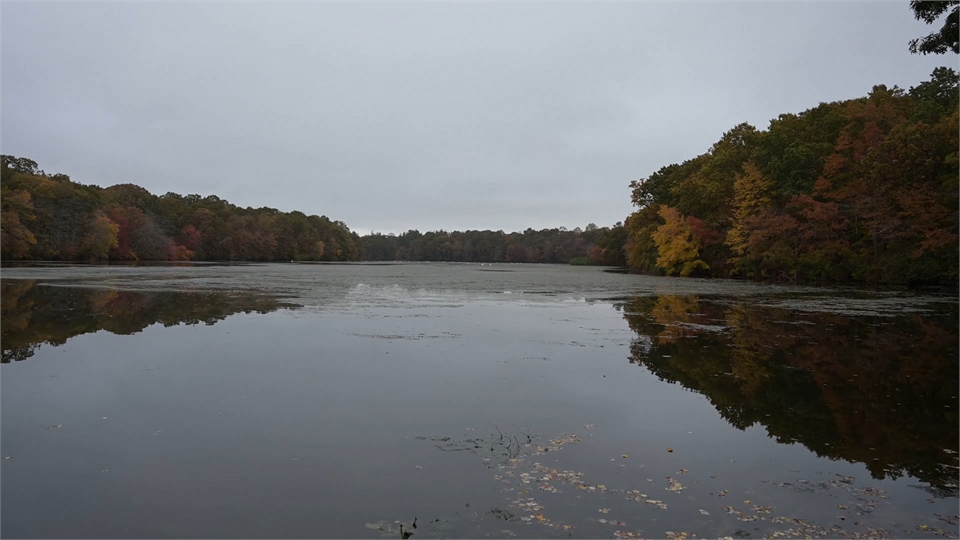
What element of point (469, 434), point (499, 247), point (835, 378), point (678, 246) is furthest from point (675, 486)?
point (499, 247)

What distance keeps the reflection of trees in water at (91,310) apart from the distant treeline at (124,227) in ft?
159

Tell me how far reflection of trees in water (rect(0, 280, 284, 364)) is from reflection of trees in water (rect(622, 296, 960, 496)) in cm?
1110

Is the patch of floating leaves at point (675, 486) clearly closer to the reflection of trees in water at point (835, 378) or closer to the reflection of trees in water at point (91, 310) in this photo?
the reflection of trees in water at point (835, 378)

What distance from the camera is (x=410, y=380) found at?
8375 mm

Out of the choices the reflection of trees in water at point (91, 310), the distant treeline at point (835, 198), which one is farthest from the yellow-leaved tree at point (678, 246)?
the reflection of trees in water at point (91, 310)

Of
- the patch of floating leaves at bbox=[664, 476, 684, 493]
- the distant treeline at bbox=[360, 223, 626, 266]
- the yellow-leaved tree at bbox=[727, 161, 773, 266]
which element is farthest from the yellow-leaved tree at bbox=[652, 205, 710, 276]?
the distant treeline at bbox=[360, 223, 626, 266]

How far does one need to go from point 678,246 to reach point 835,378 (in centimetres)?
4407

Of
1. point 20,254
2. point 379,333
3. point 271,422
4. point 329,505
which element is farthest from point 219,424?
point 20,254

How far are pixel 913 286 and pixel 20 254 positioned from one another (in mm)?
79443

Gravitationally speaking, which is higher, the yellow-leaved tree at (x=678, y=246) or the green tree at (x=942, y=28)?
the green tree at (x=942, y=28)

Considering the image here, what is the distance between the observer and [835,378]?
8906 mm

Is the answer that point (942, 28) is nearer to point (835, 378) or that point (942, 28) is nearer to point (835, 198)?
point (835, 378)

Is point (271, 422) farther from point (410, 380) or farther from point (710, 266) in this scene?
point (710, 266)

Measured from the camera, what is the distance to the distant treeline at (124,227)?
6188cm
